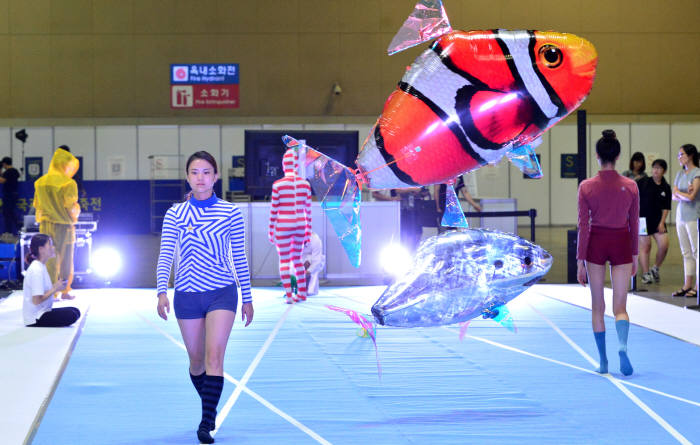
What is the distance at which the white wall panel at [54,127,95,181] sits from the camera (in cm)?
1798

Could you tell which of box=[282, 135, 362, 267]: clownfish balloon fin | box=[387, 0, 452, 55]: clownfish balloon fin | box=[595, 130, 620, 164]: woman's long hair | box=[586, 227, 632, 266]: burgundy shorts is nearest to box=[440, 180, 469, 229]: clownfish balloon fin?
box=[282, 135, 362, 267]: clownfish balloon fin

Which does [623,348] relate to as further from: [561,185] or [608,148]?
[561,185]

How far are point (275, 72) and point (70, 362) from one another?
13.6 meters

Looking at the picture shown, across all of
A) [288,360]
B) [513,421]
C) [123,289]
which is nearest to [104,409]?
[288,360]

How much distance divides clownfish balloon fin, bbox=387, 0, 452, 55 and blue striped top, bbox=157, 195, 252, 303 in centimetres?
97

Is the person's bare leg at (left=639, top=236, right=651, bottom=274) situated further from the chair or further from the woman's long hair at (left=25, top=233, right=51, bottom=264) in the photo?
the chair

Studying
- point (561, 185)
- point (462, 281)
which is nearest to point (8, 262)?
point (462, 281)

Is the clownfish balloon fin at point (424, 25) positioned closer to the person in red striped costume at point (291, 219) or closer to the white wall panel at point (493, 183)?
the person in red striped costume at point (291, 219)

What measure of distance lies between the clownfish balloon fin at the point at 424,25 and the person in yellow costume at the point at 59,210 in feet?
16.7

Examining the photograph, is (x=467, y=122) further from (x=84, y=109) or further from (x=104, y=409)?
(x=84, y=109)

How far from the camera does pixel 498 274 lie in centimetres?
317

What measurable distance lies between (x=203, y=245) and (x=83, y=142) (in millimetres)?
16024

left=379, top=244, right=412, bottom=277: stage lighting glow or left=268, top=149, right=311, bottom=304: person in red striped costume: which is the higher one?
left=268, top=149, right=311, bottom=304: person in red striped costume

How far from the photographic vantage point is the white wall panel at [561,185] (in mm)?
18828
